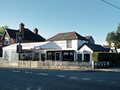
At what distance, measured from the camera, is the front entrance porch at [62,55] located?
2173 inches

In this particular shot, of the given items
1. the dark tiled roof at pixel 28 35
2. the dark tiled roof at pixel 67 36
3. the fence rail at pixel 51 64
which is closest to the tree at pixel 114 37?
the dark tiled roof at pixel 28 35

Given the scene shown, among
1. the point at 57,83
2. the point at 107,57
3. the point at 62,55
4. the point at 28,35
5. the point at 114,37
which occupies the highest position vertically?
the point at 28,35

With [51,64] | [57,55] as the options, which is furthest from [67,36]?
[51,64]

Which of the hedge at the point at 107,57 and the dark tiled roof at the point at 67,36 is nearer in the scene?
the hedge at the point at 107,57

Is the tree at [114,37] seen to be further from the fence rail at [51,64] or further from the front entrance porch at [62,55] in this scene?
the fence rail at [51,64]

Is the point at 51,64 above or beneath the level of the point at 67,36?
beneath

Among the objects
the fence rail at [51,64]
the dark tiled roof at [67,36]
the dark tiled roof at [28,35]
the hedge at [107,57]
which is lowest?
the fence rail at [51,64]

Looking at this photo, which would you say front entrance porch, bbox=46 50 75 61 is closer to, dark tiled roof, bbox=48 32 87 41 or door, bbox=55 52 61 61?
door, bbox=55 52 61 61

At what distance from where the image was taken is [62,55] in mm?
56000

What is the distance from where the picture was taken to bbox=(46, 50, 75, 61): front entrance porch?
181 feet

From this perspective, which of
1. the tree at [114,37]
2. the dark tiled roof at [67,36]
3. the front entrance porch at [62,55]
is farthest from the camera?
the tree at [114,37]

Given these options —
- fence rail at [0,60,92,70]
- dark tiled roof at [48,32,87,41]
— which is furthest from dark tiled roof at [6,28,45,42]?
fence rail at [0,60,92,70]

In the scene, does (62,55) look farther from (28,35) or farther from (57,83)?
(57,83)

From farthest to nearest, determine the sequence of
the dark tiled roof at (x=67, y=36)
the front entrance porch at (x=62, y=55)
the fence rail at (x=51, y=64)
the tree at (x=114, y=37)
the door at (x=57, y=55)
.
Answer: the tree at (x=114, y=37) → the dark tiled roof at (x=67, y=36) → the door at (x=57, y=55) → the front entrance porch at (x=62, y=55) → the fence rail at (x=51, y=64)
